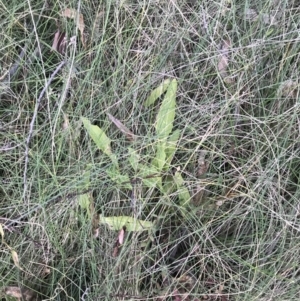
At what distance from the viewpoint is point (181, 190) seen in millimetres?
1181

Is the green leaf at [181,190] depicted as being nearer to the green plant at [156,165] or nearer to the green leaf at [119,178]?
the green plant at [156,165]

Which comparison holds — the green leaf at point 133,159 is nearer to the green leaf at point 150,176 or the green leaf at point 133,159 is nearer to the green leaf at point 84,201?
the green leaf at point 150,176

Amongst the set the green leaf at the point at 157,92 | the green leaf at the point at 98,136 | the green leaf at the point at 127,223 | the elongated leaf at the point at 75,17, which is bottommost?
the green leaf at the point at 127,223

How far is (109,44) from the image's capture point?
1.30 meters

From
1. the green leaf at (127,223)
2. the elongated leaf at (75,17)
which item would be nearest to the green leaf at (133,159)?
the green leaf at (127,223)

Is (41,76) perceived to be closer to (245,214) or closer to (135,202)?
(135,202)

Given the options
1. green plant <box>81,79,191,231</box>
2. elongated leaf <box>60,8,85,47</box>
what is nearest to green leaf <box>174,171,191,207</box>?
green plant <box>81,79,191,231</box>

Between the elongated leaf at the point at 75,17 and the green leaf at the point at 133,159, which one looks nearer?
the green leaf at the point at 133,159

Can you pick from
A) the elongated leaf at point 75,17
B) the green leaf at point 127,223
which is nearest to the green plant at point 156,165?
the green leaf at point 127,223

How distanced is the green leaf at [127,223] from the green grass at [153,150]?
21mm

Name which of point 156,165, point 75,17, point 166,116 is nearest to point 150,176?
point 156,165

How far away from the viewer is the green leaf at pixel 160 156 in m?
1.18

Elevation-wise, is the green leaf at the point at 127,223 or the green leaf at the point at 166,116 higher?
the green leaf at the point at 166,116

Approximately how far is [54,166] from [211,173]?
1.13 feet
